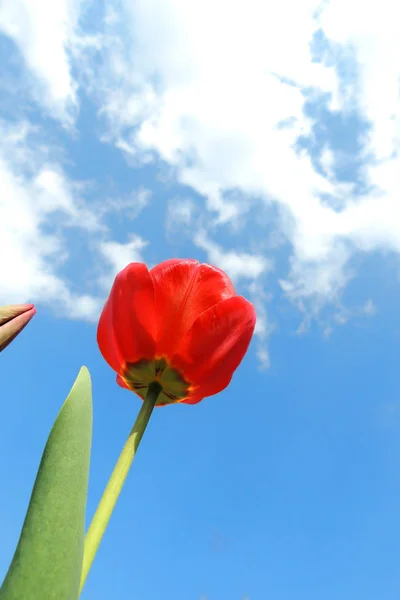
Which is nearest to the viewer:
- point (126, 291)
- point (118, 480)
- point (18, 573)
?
point (18, 573)

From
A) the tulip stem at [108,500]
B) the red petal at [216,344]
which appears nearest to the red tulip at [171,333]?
the red petal at [216,344]

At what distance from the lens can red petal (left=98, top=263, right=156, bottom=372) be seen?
1.08 metres

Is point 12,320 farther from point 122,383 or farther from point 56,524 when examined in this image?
point 122,383

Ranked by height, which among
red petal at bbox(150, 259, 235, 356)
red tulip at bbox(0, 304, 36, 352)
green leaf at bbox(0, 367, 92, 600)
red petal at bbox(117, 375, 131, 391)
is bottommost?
green leaf at bbox(0, 367, 92, 600)

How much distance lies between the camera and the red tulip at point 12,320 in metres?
0.74

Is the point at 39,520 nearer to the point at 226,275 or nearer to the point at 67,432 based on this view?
the point at 67,432

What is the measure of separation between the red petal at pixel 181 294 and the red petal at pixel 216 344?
0.03 metres

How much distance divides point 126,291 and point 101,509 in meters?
0.41

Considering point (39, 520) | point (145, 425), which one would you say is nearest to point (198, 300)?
point (145, 425)

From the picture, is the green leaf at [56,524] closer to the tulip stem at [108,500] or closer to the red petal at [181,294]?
the tulip stem at [108,500]

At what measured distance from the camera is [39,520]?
75 centimetres

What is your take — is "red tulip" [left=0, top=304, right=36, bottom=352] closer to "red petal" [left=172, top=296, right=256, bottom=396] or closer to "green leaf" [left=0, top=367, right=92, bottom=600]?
"green leaf" [left=0, top=367, right=92, bottom=600]

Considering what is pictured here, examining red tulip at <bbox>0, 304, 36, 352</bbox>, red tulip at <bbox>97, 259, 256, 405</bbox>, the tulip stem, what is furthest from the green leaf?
red tulip at <bbox>97, 259, 256, 405</bbox>

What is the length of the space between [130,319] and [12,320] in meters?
0.34
